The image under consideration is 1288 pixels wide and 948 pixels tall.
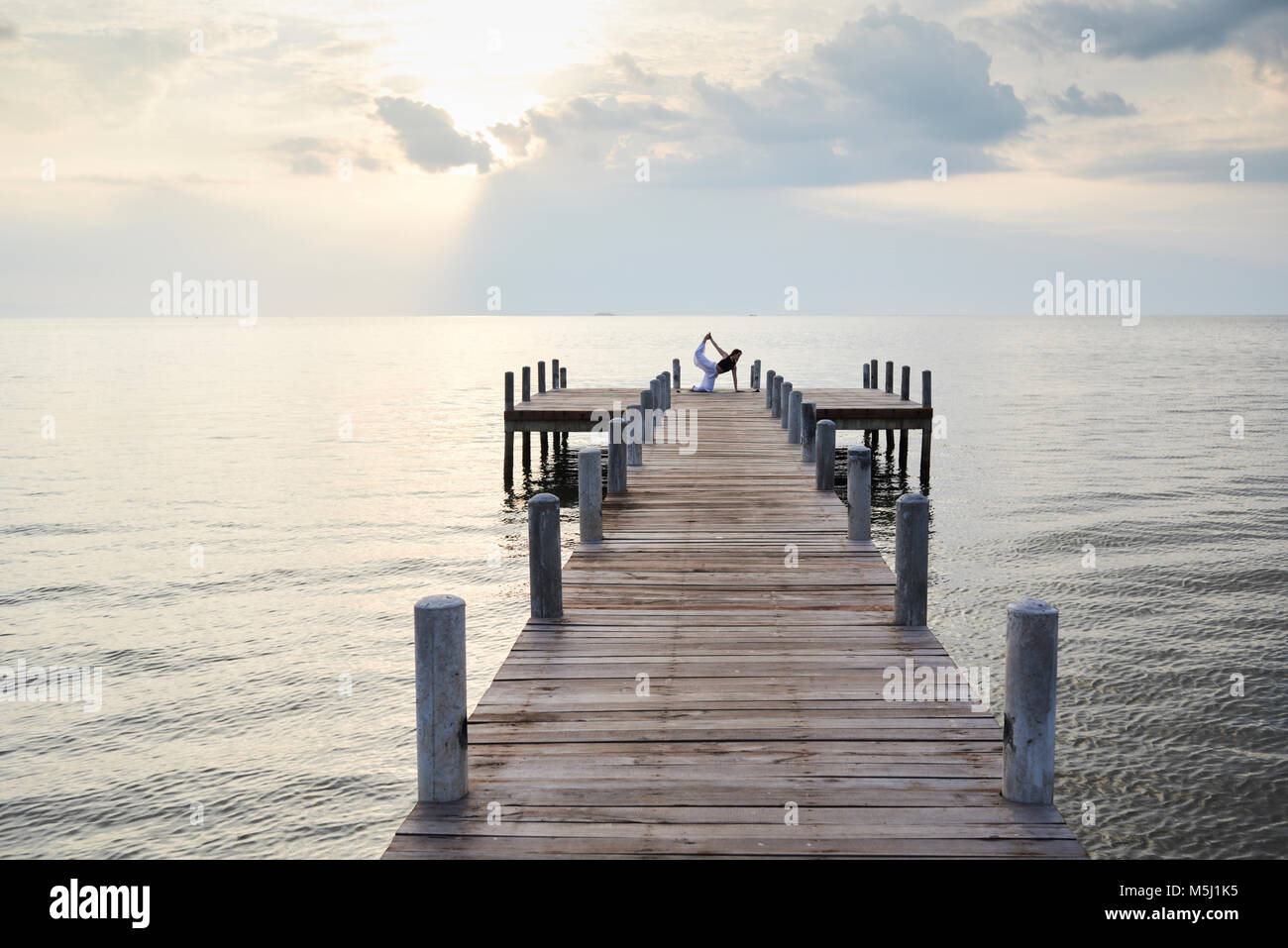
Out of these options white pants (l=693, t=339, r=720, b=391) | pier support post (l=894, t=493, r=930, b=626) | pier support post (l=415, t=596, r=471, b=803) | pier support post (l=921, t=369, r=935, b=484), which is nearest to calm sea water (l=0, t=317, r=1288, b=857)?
pier support post (l=921, t=369, r=935, b=484)

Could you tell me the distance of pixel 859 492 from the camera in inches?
427

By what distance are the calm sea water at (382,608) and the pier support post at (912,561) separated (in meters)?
3.45

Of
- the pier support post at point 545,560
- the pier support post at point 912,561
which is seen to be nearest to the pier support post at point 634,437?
the pier support post at point 545,560

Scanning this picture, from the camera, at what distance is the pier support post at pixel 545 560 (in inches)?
313

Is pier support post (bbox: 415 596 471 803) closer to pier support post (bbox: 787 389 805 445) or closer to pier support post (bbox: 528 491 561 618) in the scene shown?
pier support post (bbox: 528 491 561 618)

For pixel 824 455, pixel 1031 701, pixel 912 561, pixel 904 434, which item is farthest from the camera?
pixel 904 434

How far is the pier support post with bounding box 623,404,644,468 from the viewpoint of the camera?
55.0ft

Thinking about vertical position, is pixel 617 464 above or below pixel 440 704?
above

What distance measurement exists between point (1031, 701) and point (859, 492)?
19.4 feet

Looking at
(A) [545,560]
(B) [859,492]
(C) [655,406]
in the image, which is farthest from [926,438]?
(A) [545,560]

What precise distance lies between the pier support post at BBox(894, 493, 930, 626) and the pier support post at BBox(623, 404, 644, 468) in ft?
27.5

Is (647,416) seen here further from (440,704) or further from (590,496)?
(440,704)
